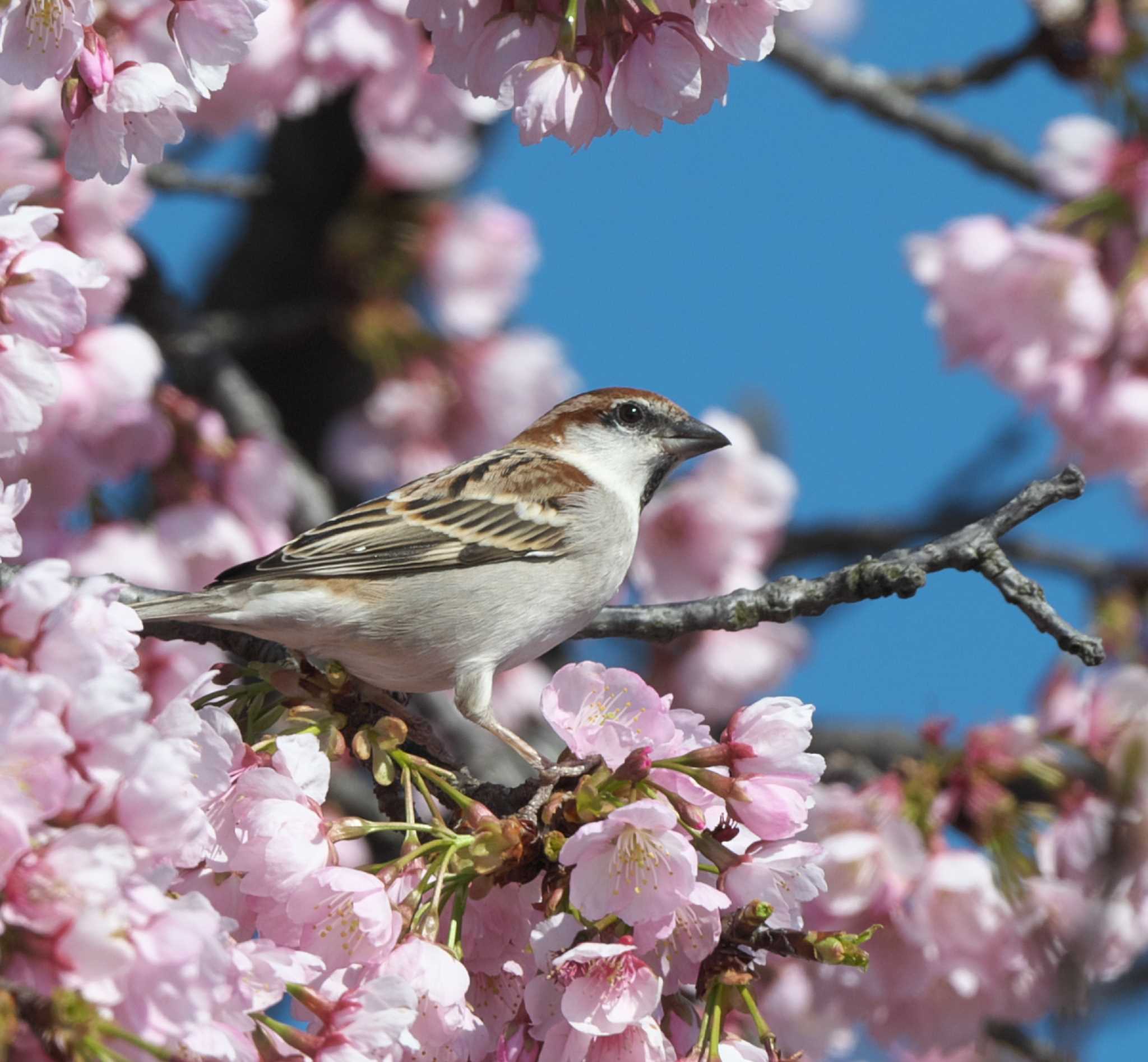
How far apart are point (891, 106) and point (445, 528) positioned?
2.48m

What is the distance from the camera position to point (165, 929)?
1.65 metres

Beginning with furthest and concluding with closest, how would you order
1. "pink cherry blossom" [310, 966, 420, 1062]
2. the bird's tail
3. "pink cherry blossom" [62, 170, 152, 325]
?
1. "pink cherry blossom" [62, 170, 152, 325]
2. the bird's tail
3. "pink cherry blossom" [310, 966, 420, 1062]

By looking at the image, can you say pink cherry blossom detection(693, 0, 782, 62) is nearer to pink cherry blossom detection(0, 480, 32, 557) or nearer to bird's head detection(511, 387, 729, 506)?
pink cherry blossom detection(0, 480, 32, 557)

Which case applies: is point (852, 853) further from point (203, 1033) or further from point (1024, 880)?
point (203, 1033)

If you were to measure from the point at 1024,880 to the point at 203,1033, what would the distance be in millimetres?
2487

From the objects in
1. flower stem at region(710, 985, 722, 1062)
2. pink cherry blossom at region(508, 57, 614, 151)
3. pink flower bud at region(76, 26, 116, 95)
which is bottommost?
flower stem at region(710, 985, 722, 1062)

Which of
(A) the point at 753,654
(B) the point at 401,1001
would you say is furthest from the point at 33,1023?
(A) the point at 753,654

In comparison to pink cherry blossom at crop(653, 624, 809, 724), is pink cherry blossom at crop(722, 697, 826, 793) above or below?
below

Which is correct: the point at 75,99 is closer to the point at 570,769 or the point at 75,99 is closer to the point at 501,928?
the point at 570,769

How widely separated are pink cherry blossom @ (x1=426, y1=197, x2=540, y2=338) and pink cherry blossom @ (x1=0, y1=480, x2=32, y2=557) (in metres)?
3.12

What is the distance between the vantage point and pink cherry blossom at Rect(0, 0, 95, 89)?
214 cm

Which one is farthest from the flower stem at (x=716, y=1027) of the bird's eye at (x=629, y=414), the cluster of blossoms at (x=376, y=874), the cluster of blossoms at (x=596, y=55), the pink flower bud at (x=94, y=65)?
the bird's eye at (x=629, y=414)

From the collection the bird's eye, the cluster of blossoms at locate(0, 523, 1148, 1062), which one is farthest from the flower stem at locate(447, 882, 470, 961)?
the bird's eye

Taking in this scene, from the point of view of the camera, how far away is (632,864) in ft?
6.68
